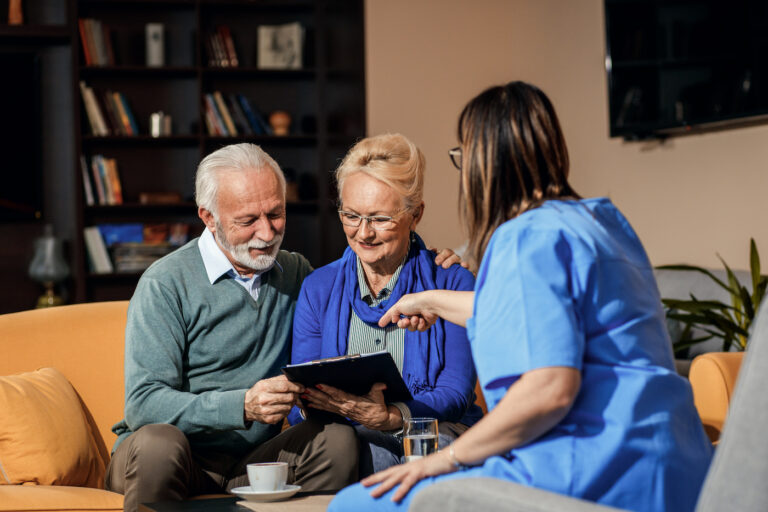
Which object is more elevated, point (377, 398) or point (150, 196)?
point (150, 196)

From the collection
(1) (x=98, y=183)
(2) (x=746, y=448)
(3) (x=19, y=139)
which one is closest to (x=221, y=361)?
(2) (x=746, y=448)

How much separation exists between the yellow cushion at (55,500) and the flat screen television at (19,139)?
3436 mm

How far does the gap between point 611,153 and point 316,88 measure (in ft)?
6.12

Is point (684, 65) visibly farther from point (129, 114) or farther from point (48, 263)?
point (48, 263)

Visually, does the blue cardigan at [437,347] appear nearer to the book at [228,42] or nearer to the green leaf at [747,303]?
the green leaf at [747,303]

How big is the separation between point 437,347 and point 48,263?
3481mm

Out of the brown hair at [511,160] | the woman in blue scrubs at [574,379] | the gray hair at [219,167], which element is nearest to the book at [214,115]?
the gray hair at [219,167]

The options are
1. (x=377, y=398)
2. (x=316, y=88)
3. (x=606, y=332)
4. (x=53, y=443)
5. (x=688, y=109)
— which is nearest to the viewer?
(x=606, y=332)

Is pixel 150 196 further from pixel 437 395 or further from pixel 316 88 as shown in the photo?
pixel 437 395

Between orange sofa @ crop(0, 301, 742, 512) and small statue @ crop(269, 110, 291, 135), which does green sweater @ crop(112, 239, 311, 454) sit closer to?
orange sofa @ crop(0, 301, 742, 512)

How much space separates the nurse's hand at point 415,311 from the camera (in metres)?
1.78

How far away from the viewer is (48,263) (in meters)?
4.98

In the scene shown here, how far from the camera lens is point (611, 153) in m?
4.55

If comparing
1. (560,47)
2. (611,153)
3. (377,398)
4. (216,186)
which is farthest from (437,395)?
(560,47)
